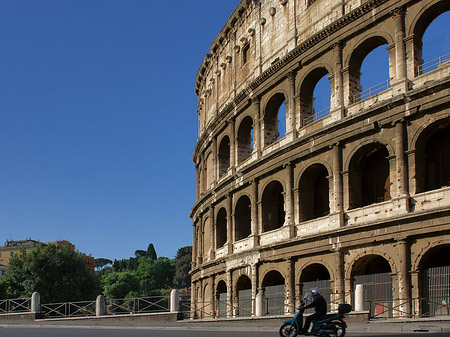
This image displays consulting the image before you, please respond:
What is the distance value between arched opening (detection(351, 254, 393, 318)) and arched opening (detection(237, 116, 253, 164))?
10204 millimetres

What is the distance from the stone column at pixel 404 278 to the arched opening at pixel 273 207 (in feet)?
28.4

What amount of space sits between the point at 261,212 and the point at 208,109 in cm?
1222

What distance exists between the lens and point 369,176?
2439cm

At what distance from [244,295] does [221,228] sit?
5982 mm

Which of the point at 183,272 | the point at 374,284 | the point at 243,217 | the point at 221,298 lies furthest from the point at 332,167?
the point at 183,272

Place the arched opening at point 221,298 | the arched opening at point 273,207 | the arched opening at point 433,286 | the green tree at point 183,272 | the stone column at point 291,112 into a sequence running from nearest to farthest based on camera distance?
the arched opening at point 433,286 → the stone column at point 291,112 → the arched opening at point 273,207 → the arched opening at point 221,298 → the green tree at point 183,272

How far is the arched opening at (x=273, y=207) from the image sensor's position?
94.7 feet

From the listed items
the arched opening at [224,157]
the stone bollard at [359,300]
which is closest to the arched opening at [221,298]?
the arched opening at [224,157]

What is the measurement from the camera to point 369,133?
2298 cm

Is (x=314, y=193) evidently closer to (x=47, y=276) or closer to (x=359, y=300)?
(x=359, y=300)

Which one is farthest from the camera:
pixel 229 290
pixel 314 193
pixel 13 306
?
pixel 13 306

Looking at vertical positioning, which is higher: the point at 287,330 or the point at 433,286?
the point at 433,286

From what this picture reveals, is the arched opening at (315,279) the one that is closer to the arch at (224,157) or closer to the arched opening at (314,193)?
the arched opening at (314,193)

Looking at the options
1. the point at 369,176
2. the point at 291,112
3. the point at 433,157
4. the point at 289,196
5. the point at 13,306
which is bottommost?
the point at 13,306
